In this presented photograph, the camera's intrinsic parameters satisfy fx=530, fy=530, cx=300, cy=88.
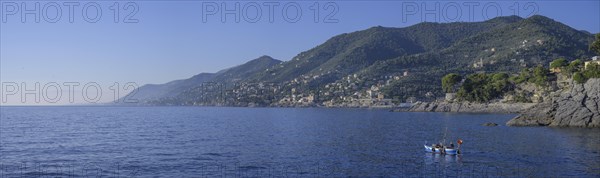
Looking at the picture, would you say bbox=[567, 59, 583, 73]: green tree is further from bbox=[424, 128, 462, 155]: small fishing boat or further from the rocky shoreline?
bbox=[424, 128, 462, 155]: small fishing boat

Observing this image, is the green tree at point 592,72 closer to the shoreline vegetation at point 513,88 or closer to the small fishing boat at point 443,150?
the shoreline vegetation at point 513,88

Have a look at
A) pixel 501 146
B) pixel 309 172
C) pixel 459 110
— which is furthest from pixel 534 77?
pixel 309 172

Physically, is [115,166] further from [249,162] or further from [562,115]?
[562,115]

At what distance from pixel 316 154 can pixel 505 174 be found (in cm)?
1597

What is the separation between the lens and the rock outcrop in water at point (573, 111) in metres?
71.2

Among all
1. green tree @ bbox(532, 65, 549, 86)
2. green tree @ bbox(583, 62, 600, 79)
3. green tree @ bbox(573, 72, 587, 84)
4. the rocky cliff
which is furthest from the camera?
green tree @ bbox(532, 65, 549, 86)

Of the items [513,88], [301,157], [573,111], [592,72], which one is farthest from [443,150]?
[513,88]

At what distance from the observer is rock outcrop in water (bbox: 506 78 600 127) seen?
234 ft

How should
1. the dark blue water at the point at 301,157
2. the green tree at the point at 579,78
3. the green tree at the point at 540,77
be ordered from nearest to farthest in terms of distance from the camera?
the dark blue water at the point at 301,157, the green tree at the point at 579,78, the green tree at the point at 540,77

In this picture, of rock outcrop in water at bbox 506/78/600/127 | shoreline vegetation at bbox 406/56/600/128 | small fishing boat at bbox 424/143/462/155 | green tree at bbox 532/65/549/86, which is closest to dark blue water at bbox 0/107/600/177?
small fishing boat at bbox 424/143/462/155

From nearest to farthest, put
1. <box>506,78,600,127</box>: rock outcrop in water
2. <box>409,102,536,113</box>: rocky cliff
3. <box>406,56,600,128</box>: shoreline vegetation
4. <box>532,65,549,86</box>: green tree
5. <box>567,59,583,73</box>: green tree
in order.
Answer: <box>506,78,600,127</box>: rock outcrop in water < <box>406,56,600,128</box>: shoreline vegetation < <box>567,59,583,73</box>: green tree < <box>409,102,536,113</box>: rocky cliff < <box>532,65,549,86</box>: green tree

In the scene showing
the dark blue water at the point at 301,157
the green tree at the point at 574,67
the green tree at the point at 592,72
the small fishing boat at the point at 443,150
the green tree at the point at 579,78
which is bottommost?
the dark blue water at the point at 301,157

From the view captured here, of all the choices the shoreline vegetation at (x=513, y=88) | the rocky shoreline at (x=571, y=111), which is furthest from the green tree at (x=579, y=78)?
the rocky shoreline at (x=571, y=111)

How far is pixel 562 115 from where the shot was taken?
75.1 m
